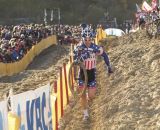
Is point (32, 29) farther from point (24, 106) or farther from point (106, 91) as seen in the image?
point (24, 106)

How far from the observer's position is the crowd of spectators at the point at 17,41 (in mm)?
24641

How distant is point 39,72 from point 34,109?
14.1m

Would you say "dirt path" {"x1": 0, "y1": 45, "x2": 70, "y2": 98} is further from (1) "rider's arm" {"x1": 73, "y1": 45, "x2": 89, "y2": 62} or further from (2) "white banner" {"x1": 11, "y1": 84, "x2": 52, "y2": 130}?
(2) "white banner" {"x1": 11, "y1": 84, "x2": 52, "y2": 130}

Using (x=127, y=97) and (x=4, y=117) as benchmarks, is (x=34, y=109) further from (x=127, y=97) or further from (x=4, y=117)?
(x=127, y=97)

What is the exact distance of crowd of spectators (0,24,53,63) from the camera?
2464 cm

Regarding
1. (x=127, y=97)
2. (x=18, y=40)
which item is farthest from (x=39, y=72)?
(x=127, y=97)

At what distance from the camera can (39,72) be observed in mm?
21828

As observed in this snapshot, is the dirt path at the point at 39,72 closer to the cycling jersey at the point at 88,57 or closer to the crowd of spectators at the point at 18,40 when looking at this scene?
the crowd of spectators at the point at 18,40

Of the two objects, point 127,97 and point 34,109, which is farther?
point 127,97

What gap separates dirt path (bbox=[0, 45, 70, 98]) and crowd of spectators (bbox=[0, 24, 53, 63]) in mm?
1044

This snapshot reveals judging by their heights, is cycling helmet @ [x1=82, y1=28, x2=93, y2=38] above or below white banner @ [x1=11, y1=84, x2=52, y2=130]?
above

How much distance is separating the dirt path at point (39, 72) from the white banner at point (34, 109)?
7668 mm

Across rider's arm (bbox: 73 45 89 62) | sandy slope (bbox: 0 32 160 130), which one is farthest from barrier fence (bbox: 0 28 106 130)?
rider's arm (bbox: 73 45 89 62)

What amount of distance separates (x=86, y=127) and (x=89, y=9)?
72.8 m
